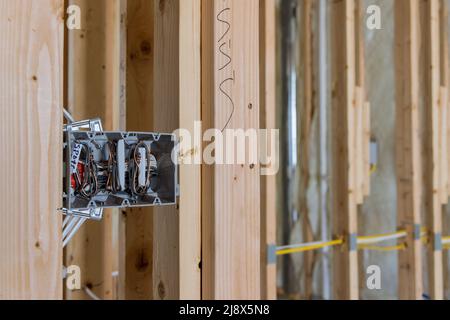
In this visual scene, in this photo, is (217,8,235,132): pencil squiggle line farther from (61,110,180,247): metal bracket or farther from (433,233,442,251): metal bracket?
(433,233,442,251): metal bracket

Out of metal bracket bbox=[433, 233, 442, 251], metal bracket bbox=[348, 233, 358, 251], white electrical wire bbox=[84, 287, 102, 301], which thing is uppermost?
metal bracket bbox=[348, 233, 358, 251]

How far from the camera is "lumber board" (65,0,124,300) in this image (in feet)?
5.77

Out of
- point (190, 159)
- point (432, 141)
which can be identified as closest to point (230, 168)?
point (190, 159)

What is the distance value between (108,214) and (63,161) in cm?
127

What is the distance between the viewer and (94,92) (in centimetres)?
181

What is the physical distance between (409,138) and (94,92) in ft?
4.60

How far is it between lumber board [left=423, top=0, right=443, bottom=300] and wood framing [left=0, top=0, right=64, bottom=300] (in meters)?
1.96

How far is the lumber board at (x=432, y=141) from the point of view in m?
2.14

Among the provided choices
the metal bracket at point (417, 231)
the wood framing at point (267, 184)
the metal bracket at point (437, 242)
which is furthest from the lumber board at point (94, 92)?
the metal bracket at point (437, 242)

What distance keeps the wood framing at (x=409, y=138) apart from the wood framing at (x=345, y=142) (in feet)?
0.90

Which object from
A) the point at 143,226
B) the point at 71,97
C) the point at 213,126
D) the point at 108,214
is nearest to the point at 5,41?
the point at 213,126

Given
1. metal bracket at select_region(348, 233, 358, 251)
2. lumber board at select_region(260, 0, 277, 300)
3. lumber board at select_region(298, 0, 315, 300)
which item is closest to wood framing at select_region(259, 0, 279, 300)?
lumber board at select_region(260, 0, 277, 300)

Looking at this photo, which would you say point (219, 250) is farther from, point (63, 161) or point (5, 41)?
point (5, 41)

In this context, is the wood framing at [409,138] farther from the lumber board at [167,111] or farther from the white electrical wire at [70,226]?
the white electrical wire at [70,226]
